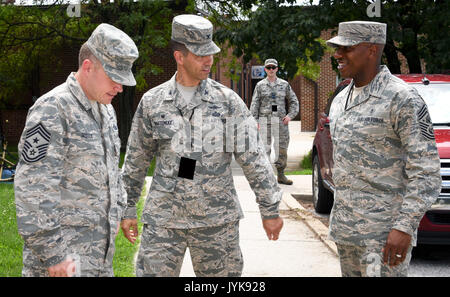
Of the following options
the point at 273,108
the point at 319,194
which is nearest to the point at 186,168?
the point at 319,194

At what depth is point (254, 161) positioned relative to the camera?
378 centimetres

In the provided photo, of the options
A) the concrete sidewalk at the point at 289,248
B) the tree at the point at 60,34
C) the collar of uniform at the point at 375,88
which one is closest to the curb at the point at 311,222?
the concrete sidewalk at the point at 289,248

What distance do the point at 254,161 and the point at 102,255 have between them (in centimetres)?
113

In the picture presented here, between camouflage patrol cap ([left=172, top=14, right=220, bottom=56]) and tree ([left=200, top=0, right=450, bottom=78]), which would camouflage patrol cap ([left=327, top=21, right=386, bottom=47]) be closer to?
camouflage patrol cap ([left=172, top=14, right=220, bottom=56])

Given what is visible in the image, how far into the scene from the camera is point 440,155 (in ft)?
20.1

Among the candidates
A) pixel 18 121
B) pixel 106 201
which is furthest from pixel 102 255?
pixel 18 121

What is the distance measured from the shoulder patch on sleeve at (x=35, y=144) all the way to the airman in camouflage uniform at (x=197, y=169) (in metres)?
1.07

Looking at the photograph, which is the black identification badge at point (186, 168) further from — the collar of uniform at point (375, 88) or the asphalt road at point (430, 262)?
the asphalt road at point (430, 262)

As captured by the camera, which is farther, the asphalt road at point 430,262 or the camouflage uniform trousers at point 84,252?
the asphalt road at point 430,262

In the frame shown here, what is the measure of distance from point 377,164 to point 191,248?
122 centimetres

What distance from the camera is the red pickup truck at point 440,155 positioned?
19.8 ft

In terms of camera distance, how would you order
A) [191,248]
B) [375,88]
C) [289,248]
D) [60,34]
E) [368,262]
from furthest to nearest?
[60,34], [289,248], [191,248], [375,88], [368,262]

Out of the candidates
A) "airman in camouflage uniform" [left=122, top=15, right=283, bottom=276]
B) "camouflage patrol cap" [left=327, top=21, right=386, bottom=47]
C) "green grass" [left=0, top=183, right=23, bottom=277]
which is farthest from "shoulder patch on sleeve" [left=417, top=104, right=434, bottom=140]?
"green grass" [left=0, top=183, right=23, bottom=277]

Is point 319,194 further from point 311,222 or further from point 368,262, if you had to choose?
point 368,262
